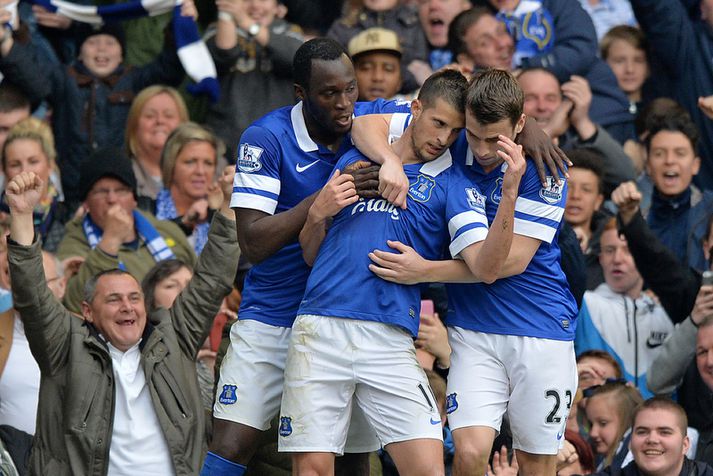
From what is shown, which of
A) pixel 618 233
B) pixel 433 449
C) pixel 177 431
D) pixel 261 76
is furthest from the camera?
pixel 261 76

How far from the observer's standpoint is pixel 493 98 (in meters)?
7.11

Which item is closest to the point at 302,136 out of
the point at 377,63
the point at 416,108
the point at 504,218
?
the point at 416,108

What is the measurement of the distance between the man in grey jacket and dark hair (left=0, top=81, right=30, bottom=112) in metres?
3.84

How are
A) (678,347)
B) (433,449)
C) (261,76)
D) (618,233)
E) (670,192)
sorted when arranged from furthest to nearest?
(261,76)
(670,192)
(618,233)
(678,347)
(433,449)

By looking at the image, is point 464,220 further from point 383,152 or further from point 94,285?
point 94,285

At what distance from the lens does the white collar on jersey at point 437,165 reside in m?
7.40

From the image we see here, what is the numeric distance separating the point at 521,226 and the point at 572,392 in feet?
2.96

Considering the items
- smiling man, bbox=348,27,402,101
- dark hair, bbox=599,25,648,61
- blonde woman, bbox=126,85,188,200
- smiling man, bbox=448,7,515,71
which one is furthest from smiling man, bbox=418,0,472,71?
blonde woman, bbox=126,85,188,200

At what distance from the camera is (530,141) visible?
751 cm

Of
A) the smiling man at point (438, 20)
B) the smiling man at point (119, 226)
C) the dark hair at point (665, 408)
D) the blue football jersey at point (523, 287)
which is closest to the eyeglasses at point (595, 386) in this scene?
the dark hair at point (665, 408)

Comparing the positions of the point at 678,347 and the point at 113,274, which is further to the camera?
the point at 678,347

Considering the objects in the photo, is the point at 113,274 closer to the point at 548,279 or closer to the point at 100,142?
the point at 548,279

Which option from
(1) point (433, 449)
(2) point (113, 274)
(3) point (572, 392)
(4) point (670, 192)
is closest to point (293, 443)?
(1) point (433, 449)

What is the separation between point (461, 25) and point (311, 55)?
5.36 m
